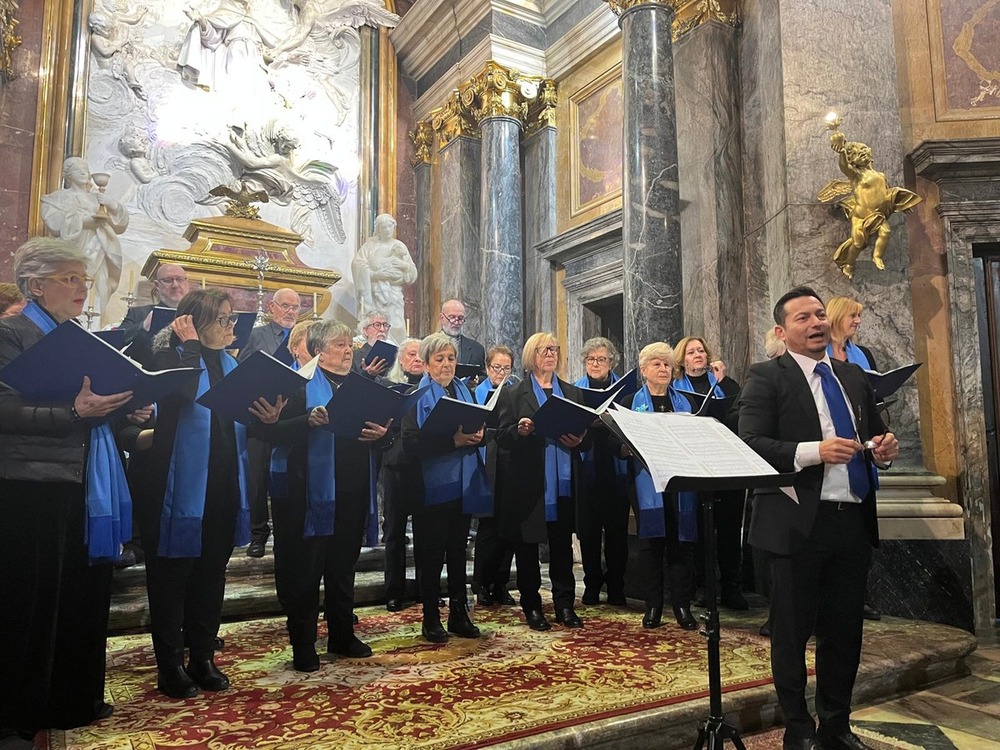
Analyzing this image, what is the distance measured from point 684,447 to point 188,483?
1976mm

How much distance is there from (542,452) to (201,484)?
197 cm

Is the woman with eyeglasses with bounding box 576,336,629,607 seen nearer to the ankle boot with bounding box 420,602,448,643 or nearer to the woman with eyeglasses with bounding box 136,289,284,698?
the ankle boot with bounding box 420,602,448,643

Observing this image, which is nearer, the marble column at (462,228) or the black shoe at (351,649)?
the black shoe at (351,649)

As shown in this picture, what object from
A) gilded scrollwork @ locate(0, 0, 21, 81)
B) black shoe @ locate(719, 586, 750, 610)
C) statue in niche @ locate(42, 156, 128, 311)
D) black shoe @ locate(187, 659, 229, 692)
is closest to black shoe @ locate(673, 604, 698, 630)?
black shoe @ locate(719, 586, 750, 610)

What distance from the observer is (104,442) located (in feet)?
9.48

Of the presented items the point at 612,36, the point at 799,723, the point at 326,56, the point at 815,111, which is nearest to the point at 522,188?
the point at 612,36

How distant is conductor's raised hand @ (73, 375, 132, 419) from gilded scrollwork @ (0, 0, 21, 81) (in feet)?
27.7

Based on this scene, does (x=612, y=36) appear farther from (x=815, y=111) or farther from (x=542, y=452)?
(x=542, y=452)

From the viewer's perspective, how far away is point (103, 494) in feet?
9.29

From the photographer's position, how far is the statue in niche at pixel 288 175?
35.2ft

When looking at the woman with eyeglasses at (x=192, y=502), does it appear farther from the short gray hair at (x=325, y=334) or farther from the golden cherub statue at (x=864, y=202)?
the golden cherub statue at (x=864, y=202)

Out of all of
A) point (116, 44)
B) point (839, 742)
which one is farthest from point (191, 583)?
point (116, 44)

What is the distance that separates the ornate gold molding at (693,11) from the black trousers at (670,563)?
4846 millimetres

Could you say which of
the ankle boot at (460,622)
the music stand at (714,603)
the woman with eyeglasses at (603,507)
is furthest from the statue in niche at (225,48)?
the music stand at (714,603)
